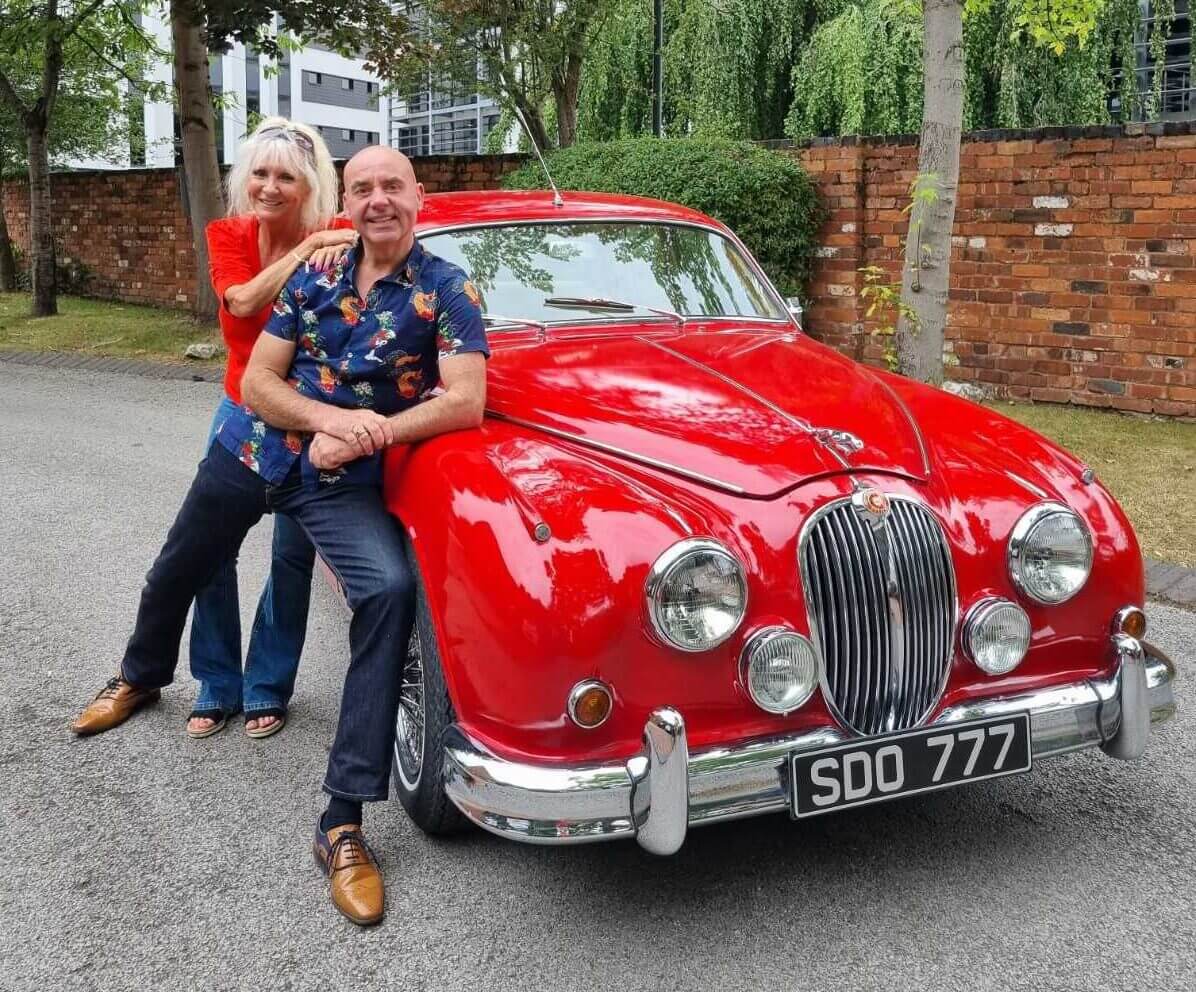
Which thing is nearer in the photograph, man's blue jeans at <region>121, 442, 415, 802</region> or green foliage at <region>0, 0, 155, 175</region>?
man's blue jeans at <region>121, 442, 415, 802</region>

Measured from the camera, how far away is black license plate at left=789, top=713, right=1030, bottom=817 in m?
2.66

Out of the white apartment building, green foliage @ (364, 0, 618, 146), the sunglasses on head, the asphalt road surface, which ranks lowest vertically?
the asphalt road surface

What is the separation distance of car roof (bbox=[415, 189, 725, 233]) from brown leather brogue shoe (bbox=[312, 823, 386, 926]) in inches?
79.9

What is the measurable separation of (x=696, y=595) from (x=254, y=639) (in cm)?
185

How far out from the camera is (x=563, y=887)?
9.84 ft

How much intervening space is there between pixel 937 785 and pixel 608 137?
1628 cm

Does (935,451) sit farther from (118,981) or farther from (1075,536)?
(118,981)

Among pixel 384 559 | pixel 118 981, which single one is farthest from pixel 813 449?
pixel 118 981

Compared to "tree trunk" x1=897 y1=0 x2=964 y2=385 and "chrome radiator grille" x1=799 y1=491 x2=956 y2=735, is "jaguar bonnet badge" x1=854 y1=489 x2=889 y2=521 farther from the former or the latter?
"tree trunk" x1=897 y1=0 x2=964 y2=385

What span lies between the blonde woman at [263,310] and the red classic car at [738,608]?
632 millimetres

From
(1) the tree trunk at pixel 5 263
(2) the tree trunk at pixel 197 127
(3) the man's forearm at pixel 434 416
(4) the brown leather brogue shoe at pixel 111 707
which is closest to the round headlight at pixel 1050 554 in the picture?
(3) the man's forearm at pixel 434 416

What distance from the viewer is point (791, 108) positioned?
1622cm

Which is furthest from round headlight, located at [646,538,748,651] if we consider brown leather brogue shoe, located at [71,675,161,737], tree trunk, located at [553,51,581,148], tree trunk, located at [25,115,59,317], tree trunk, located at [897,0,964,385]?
tree trunk, located at [25,115,59,317]

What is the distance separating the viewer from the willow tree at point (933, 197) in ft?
22.1
